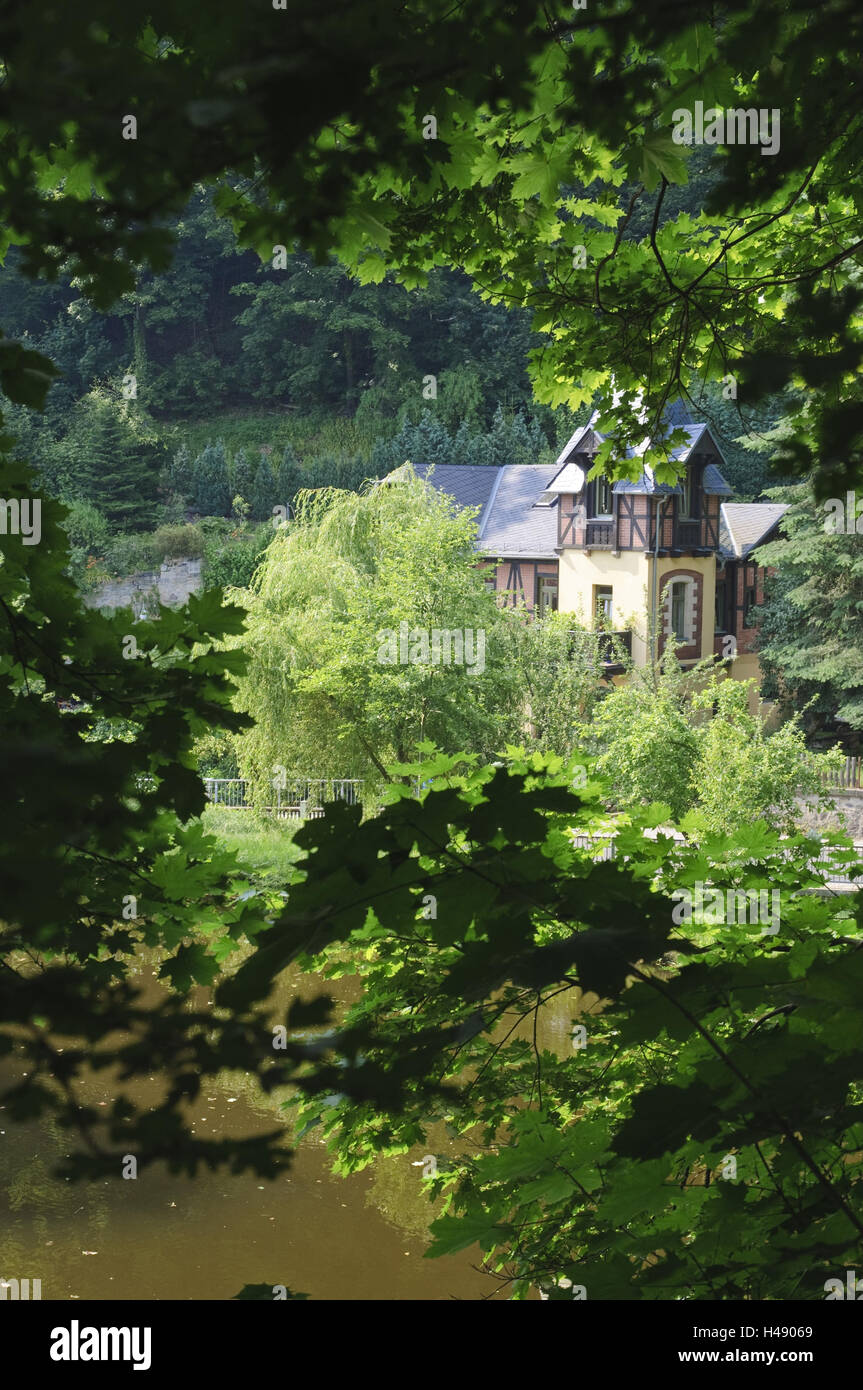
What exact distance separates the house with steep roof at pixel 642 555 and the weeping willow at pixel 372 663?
5.51m

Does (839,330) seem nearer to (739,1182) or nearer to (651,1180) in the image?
(651,1180)

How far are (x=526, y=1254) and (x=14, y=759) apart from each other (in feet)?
5.87

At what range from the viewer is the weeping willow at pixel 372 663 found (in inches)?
653

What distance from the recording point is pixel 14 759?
2.74ft

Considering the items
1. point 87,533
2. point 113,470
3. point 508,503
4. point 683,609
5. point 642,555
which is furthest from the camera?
point 113,470

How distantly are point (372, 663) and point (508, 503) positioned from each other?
43.4ft

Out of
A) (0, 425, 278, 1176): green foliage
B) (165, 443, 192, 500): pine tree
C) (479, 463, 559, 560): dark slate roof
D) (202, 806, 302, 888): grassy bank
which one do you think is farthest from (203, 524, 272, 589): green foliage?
(0, 425, 278, 1176): green foliage

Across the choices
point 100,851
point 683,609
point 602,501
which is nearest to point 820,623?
point 683,609

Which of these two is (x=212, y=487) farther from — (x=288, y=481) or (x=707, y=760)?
(x=707, y=760)

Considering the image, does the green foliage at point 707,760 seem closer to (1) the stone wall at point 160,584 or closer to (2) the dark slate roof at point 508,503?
(2) the dark slate roof at point 508,503

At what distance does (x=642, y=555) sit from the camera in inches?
956

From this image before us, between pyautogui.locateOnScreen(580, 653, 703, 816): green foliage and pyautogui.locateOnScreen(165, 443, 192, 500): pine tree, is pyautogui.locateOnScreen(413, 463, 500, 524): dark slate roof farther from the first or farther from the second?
pyautogui.locateOnScreen(580, 653, 703, 816): green foliage

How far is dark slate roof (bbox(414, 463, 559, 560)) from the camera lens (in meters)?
27.0
